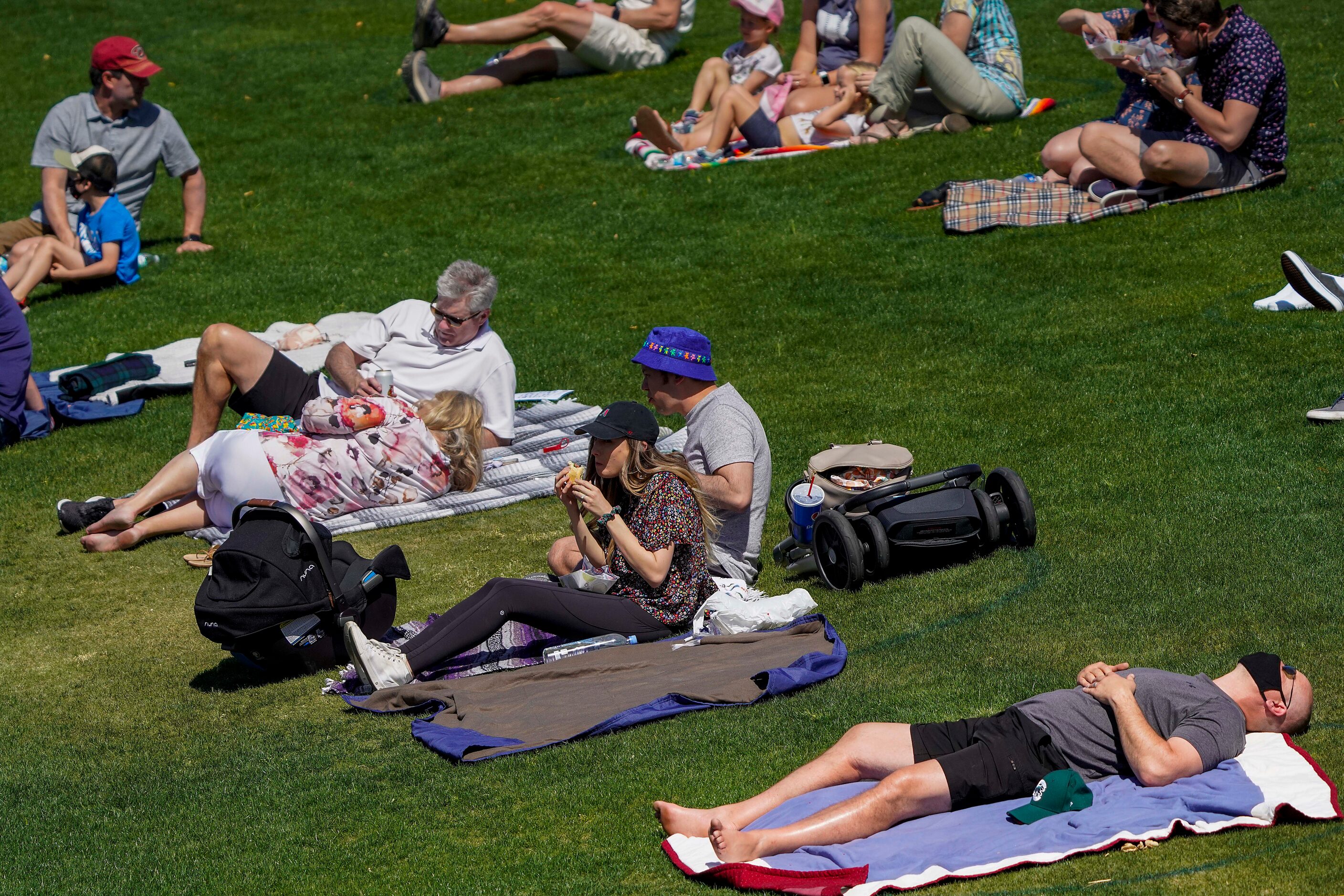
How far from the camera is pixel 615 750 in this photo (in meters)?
5.11

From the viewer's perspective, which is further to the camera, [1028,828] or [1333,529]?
[1333,529]

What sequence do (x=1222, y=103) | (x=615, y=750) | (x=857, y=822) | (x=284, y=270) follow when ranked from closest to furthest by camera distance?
(x=857, y=822) → (x=615, y=750) → (x=1222, y=103) → (x=284, y=270)

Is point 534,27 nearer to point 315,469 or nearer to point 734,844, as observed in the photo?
point 315,469

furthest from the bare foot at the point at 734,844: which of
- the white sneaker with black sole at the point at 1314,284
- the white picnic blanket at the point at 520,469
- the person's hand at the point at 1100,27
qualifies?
the person's hand at the point at 1100,27

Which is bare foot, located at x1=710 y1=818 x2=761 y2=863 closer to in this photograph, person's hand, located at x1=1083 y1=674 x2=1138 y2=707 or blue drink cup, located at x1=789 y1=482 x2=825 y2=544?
person's hand, located at x1=1083 y1=674 x2=1138 y2=707

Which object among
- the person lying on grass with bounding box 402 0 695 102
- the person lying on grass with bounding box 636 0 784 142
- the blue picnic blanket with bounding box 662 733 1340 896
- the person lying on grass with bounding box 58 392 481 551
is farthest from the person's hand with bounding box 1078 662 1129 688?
the person lying on grass with bounding box 402 0 695 102

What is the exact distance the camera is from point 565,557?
6703mm

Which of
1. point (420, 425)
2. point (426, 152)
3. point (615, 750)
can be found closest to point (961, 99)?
point (426, 152)

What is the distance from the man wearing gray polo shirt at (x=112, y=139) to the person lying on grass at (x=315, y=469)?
199 inches

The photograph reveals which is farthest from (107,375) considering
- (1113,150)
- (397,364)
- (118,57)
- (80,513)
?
(1113,150)

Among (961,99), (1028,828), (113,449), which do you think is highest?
(961,99)

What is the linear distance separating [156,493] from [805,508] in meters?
3.57

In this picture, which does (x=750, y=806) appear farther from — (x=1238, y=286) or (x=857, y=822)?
(x=1238, y=286)

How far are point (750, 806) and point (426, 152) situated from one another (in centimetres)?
1131
